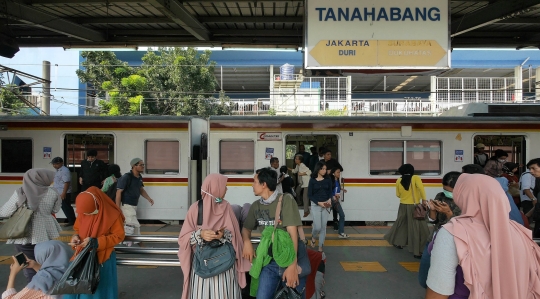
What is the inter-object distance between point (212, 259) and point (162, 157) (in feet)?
22.0

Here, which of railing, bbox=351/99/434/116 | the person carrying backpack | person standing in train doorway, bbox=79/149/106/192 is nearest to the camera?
the person carrying backpack

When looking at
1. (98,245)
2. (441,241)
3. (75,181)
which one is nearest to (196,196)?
(75,181)

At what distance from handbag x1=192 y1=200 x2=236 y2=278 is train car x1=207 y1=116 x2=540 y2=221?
19.8 feet

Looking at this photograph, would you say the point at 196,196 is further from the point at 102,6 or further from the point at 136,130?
the point at 102,6

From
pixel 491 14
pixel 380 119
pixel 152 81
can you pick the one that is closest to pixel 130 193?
pixel 380 119

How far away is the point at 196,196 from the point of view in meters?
9.12

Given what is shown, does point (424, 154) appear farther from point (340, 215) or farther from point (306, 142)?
point (306, 142)

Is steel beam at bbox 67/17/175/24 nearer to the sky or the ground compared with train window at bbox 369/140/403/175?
nearer to the sky

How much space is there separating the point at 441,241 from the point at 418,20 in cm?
423

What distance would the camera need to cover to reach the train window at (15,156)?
9.66 metres

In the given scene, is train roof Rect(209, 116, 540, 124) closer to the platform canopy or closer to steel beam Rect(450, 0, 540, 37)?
the platform canopy

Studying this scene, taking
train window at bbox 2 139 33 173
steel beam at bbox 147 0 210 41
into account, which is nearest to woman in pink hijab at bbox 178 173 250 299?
steel beam at bbox 147 0 210 41

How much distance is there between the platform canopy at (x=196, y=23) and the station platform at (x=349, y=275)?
4030 mm

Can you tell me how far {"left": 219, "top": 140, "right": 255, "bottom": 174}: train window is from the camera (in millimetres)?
9523
